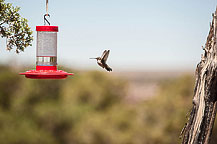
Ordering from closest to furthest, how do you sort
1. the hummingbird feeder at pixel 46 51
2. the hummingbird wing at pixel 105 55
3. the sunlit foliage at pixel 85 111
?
the hummingbird wing at pixel 105 55 < the hummingbird feeder at pixel 46 51 < the sunlit foliage at pixel 85 111

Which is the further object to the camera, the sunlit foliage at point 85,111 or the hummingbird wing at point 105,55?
the sunlit foliage at point 85,111

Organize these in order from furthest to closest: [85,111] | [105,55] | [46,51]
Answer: [85,111]
[46,51]
[105,55]

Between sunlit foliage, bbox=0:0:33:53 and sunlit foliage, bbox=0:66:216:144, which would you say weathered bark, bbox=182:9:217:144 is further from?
sunlit foliage, bbox=0:66:216:144

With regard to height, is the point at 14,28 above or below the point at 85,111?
above

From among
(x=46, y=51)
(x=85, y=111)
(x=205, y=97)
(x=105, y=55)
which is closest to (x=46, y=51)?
(x=46, y=51)

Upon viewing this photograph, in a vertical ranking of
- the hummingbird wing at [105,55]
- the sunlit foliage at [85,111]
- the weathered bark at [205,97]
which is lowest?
the sunlit foliage at [85,111]

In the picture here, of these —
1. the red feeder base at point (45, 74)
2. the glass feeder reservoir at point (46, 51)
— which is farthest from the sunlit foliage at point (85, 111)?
the red feeder base at point (45, 74)

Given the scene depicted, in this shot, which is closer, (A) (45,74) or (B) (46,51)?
(A) (45,74)

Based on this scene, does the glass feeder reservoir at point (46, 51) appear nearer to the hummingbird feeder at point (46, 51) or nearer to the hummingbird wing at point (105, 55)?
the hummingbird feeder at point (46, 51)

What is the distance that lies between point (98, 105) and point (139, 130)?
647 centimetres

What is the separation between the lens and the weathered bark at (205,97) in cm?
252

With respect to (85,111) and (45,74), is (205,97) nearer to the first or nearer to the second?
(45,74)

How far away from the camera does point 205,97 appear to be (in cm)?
254

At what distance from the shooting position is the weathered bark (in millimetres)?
2521
